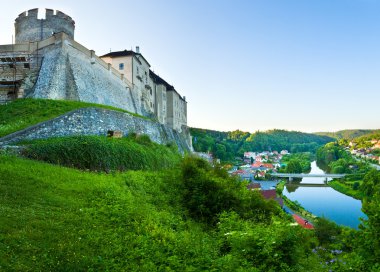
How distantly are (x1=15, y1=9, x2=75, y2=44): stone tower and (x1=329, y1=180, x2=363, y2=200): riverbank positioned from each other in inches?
2082

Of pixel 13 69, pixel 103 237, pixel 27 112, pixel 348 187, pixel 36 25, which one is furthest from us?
pixel 348 187

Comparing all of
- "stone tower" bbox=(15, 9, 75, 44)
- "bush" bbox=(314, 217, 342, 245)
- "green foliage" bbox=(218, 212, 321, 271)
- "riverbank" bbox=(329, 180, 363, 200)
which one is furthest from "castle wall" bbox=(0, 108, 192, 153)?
"riverbank" bbox=(329, 180, 363, 200)

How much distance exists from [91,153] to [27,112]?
610 cm

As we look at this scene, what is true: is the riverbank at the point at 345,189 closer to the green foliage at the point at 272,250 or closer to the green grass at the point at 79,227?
the green foliage at the point at 272,250

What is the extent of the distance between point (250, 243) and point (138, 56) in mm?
34166

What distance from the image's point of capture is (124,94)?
32.5 metres

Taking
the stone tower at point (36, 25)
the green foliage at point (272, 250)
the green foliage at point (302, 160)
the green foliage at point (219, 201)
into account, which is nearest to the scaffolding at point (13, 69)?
the stone tower at point (36, 25)

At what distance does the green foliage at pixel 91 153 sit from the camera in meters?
11.5

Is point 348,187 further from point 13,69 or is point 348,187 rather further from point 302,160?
point 302,160

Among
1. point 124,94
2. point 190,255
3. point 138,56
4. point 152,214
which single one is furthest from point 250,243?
point 138,56

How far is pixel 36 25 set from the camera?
2612 centimetres

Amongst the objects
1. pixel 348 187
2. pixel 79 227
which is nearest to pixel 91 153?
pixel 79 227

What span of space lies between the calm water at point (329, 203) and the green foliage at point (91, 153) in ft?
87.5

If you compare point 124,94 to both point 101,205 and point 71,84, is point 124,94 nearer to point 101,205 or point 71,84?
point 71,84
